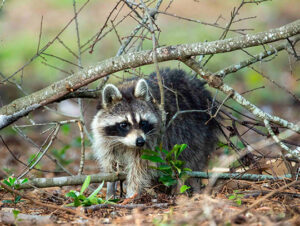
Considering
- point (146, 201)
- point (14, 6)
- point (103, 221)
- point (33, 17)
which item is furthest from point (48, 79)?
point (103, 221)

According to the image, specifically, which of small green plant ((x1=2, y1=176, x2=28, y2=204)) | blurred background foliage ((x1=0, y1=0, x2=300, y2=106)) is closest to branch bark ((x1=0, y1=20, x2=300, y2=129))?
small green plant ((x1=2, y1=176, x2=28, y2=204))

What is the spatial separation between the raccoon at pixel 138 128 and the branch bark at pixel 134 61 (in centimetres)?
46

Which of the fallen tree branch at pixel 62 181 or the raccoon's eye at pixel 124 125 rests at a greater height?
the raccoon's eye at pixel 124 125

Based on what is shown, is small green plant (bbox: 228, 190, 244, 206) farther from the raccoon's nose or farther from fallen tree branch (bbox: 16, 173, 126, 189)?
fallen tree branch (bbox: 16, 173, 126, 189)

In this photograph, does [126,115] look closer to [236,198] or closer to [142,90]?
[142,90]

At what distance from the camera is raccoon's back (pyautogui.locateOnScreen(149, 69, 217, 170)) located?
17.7ft

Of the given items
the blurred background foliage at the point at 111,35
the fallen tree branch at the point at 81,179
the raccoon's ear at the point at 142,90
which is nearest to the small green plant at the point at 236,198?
the fallen tree branch at the point at 81,179

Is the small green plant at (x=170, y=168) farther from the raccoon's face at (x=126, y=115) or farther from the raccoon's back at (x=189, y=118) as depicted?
the raccoon's back at (x=189, y=118)

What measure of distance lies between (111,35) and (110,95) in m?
8.76

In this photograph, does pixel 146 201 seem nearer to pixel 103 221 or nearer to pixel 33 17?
pixel 103 221

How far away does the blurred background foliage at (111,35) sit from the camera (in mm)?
11047

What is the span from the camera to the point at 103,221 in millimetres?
3539

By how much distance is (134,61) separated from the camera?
4.33m

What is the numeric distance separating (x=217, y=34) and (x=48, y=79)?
4.82m
